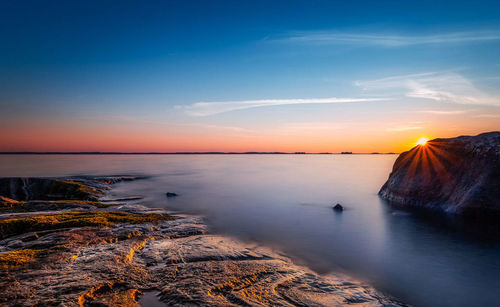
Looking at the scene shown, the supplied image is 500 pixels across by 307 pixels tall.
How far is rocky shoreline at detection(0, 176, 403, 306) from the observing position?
17.4 ft

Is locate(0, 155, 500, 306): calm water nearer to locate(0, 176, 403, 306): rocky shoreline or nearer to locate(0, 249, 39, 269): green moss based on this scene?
locate(0, 176, 403, 306): rocky shoreline

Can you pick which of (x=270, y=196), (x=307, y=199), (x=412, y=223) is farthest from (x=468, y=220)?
(x=270, y=196)

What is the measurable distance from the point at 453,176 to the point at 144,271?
16.6 metres

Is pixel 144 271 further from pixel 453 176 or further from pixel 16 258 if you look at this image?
pixel 453 176

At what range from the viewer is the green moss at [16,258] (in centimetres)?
635

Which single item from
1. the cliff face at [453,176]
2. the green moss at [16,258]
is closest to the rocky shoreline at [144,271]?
the green moss at [16,258]

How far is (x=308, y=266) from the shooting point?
809cm

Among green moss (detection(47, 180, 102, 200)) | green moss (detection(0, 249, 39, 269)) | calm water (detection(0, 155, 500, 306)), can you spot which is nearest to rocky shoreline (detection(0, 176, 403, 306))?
green moss (detection(0, 249, 39, 269))

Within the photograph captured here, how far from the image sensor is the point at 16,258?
22.0ft

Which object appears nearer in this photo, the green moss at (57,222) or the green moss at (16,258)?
the green moss at (16,258)

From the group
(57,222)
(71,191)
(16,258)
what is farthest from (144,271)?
(71,191)

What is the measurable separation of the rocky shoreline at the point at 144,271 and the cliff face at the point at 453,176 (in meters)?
9.98

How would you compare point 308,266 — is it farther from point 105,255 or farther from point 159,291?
point 105,255

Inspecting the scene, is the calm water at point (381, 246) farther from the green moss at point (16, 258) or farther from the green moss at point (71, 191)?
the green moss at point (71, 191)
